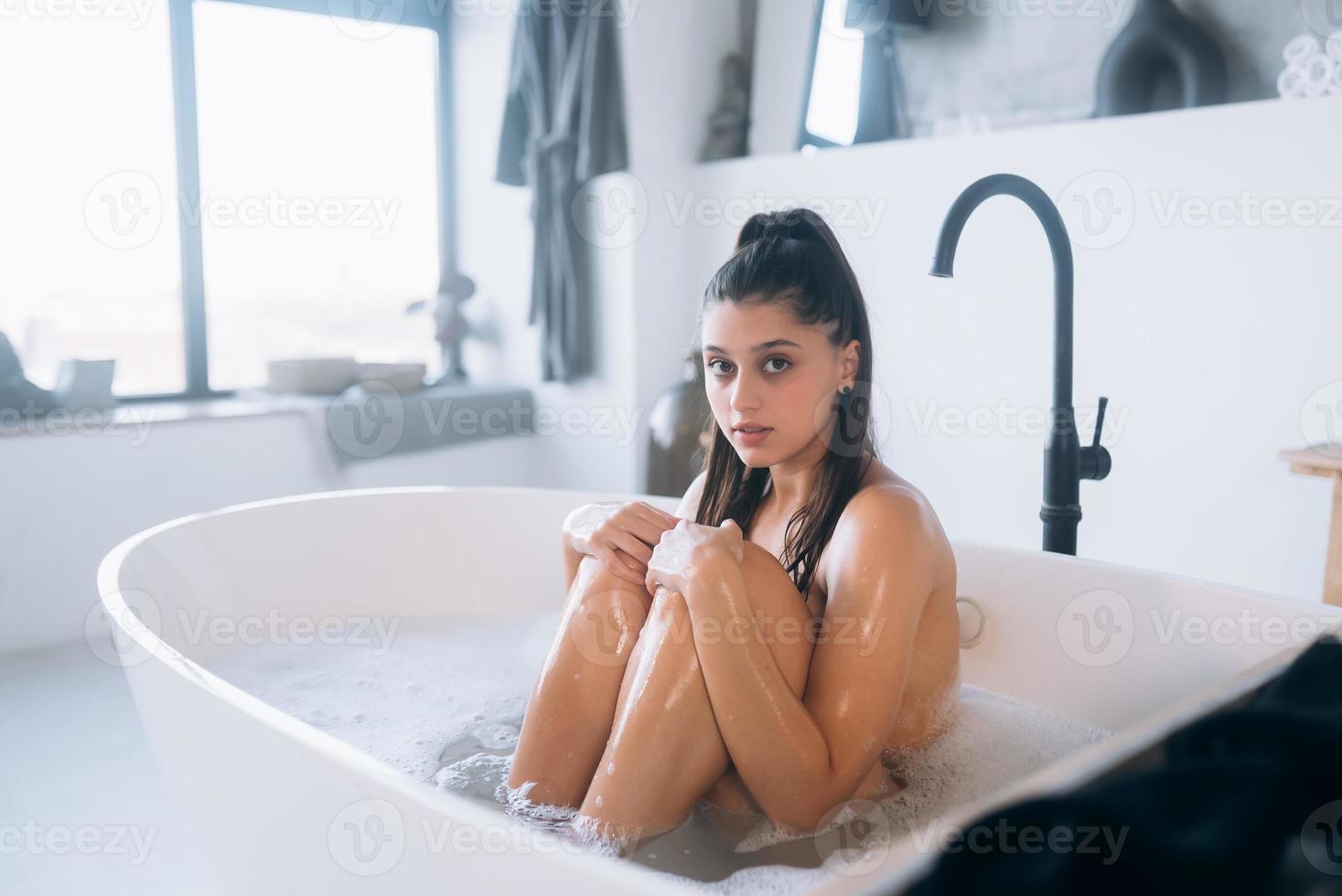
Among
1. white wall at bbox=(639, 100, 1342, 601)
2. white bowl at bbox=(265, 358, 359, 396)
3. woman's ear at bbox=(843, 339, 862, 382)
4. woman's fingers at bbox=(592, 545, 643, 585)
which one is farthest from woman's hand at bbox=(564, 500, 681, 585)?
white bowl at bbox=(265, 358, 359, 396)

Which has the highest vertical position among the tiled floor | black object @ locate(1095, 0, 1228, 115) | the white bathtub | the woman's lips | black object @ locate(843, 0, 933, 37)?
black object @ locate(843, 0, 933, 37)

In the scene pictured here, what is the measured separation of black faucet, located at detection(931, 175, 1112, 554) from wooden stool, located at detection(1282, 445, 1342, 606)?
48 cm

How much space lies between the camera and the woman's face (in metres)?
1.21

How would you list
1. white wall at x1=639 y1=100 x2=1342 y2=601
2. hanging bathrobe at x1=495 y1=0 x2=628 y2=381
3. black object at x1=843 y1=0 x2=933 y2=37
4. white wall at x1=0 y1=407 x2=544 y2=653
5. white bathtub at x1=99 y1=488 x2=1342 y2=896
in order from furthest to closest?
hanging bathrobe at x1=495 y1=0 x2=628 y2=381 < black object at x1=843 y1=0 x2=933 y2=37 < white wall at x1=0 y1=407 x2=544 y2=653 < white wall at x1=639 y1=100 x2=1342 y2=601 < white bathtub at x1=99 y1=488 x2=1342 y2=896

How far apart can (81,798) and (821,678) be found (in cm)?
141

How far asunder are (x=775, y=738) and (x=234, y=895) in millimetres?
638

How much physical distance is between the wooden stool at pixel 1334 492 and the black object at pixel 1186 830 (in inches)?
39.3

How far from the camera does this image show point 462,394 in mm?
3418

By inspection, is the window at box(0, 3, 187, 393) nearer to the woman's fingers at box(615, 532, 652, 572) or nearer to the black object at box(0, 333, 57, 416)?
the black object at box(0, 333, 57, 416)

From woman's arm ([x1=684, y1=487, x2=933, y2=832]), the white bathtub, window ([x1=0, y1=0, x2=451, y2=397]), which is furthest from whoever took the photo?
window ([x1=0, y1=0, x2=451, y2=397])

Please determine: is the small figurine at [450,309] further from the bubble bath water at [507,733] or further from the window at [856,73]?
the bubble bath water at [507,733]

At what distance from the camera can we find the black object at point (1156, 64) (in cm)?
221

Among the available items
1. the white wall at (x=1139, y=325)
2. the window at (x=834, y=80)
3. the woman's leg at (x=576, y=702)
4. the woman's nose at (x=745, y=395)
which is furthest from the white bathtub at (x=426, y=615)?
the window at (x=834, y=80)

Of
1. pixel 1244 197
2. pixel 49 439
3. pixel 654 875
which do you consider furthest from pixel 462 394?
pixel 654 875
